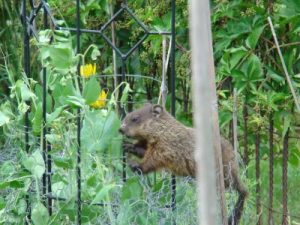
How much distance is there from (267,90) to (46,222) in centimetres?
155

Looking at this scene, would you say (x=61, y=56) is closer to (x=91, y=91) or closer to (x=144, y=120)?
(x=91, y=91)

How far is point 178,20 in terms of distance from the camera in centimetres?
458

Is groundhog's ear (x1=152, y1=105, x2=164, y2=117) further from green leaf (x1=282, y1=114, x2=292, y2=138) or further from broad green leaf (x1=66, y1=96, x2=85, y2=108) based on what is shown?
green leaf (x1=282, y1=114, x2=292, y2=138)

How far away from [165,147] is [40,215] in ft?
1.98

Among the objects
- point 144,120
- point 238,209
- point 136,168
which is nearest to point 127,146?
point 136,168

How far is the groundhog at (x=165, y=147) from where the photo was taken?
359 cm

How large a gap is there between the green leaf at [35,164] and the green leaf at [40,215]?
0.12 m

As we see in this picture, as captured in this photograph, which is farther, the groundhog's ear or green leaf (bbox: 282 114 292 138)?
green leaf (bbox: 282 114 292 138)

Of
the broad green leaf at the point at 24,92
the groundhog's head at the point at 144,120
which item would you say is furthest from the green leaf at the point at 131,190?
the broad green leaf at the point at 24,92

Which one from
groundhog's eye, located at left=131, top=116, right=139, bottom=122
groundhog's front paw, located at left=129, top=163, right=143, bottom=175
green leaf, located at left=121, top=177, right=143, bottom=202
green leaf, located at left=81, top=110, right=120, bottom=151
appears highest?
groundhog's eye, located at left=131, top=116, right=139, bottom=122

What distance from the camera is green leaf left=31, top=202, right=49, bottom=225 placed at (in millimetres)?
3404

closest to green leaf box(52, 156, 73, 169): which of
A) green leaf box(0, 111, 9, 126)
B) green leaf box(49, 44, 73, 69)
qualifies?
green leaf box(0, 111, 9, 126)

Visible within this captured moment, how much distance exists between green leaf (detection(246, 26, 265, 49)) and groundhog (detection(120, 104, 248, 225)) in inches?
27.8

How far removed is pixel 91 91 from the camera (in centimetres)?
332
